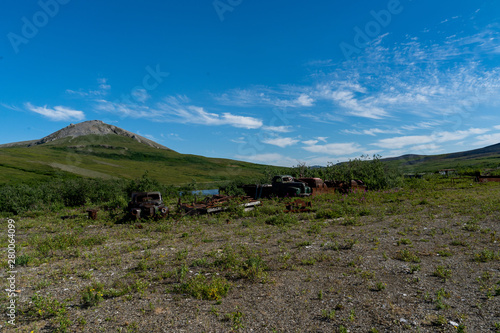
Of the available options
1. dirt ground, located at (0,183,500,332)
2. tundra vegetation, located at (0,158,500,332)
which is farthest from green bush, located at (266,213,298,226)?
dirt ground, located at (0,183,500,332)

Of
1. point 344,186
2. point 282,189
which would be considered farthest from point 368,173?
point 282,189

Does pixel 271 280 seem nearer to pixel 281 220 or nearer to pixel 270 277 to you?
pixel 270 277

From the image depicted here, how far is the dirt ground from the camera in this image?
15.0 ft

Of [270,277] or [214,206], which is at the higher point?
[214,206]

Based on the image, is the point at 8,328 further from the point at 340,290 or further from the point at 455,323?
the point at 455,323

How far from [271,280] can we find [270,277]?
208mm

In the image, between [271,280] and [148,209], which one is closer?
[271,280]

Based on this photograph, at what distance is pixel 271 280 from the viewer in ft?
20.9

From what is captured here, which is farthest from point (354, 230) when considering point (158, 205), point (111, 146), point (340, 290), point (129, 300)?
point (111, 146)

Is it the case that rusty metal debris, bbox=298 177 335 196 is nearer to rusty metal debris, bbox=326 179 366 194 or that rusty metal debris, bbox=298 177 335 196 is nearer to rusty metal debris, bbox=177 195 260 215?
rusty metal debris, bbox=326 179 366 194

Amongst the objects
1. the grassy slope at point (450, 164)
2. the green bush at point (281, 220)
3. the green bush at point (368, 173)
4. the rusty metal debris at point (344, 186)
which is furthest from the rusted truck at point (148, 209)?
the grassy slope at point (450, 164)

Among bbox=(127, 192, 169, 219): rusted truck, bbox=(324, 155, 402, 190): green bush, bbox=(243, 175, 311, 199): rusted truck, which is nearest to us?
bbox=(127, 192, 169, 219): rusted truck

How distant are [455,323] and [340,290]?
2.00 m

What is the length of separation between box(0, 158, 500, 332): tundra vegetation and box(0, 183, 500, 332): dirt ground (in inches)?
1.3
